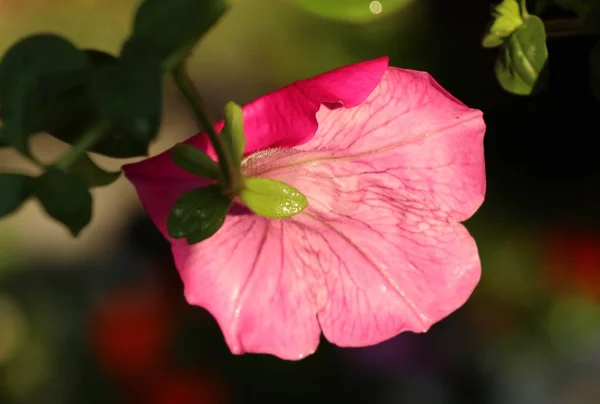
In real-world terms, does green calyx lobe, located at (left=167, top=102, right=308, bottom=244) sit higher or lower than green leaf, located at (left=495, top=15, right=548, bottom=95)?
higher

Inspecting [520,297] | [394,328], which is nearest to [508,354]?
[520,297]

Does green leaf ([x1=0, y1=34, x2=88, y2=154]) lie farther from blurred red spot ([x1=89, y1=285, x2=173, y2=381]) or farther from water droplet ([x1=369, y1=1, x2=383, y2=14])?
blurred red spot ([x1=89, y1=285, x2=173, y2=381])

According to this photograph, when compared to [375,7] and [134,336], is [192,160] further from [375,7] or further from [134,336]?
[134,336]

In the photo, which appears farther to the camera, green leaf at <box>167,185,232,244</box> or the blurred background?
the blurred background

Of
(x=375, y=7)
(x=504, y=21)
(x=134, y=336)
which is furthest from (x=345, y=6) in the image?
(x=134, y=336)

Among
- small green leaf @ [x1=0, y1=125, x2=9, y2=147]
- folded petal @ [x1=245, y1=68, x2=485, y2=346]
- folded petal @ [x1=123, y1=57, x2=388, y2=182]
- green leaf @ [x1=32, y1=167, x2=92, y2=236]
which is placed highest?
small green leaf @ [x1=0, y1=125, x2=9, y2=147]

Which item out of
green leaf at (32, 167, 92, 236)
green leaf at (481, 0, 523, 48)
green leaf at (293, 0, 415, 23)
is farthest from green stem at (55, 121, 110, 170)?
green leaf at (293, 0, 415, 23)
